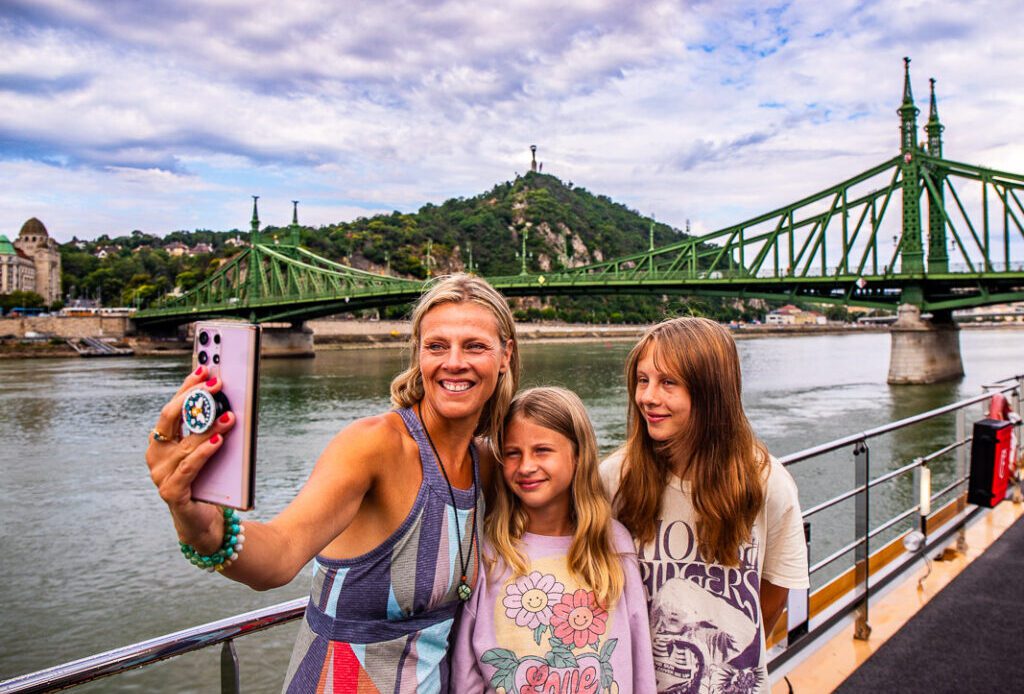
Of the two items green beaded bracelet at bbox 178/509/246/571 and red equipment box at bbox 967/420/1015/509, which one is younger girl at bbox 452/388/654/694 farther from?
red equipment box at bbox 967/420/1015/509

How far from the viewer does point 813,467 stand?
1087cm

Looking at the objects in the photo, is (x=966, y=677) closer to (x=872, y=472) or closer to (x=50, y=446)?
(x=872, y=472)

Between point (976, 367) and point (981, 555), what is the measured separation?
32695 mm

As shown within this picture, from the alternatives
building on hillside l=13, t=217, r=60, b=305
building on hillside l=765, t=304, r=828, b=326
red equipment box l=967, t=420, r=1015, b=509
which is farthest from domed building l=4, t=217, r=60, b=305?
red equipment box l=967, t=420, r=1015, b=509

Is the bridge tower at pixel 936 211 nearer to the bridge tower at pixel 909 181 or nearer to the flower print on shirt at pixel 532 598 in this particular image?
the bridge tower at pixel 909 181

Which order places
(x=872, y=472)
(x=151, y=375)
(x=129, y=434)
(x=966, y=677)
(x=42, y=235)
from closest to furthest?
(x=966, y=677), (x=872, y=472), (x=129, y=434), (x=151, y=375), (x=42, y=235)

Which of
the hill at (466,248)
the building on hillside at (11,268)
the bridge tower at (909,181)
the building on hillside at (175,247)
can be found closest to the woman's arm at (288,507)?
the bridge tower at (909,181)

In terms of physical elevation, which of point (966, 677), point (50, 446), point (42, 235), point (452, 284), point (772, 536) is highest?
point (42, 235)

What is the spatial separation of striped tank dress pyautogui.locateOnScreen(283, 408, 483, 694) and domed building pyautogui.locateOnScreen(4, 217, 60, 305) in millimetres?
89989

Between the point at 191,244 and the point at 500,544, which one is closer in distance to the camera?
the point at 500,544

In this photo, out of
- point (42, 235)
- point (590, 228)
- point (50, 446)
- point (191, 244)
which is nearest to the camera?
point (50, 446)

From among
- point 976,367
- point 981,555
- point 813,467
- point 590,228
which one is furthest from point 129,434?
point 590,228

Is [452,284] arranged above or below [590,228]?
below

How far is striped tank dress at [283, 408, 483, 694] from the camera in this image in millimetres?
1232
